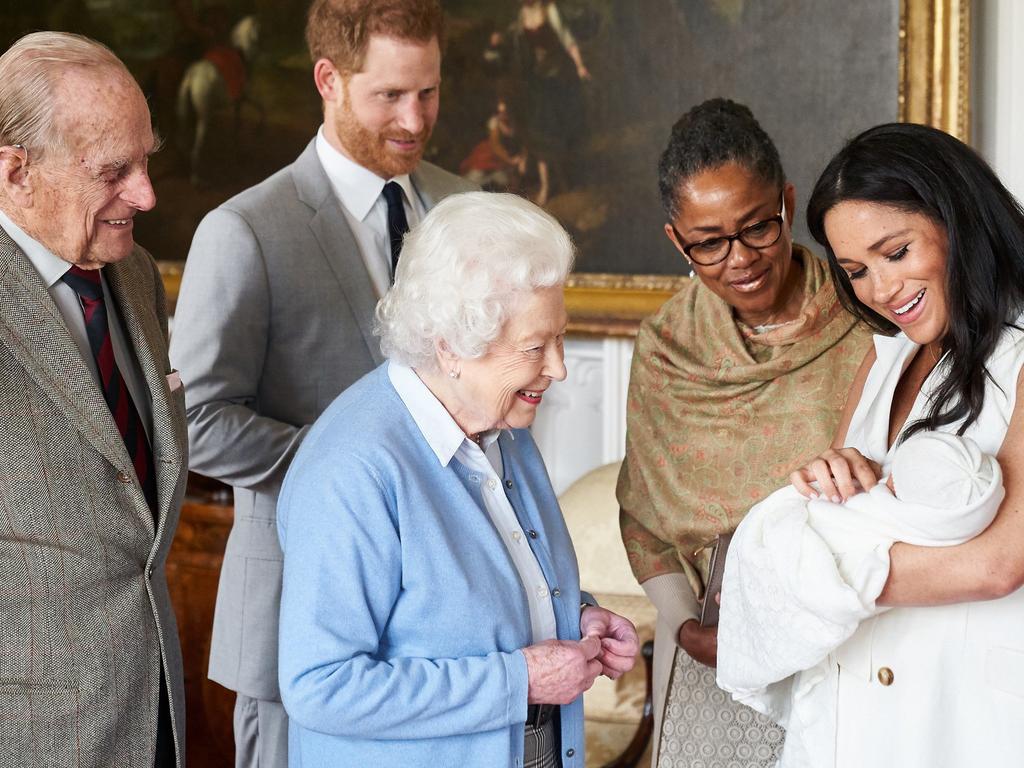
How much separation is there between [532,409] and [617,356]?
239 cm

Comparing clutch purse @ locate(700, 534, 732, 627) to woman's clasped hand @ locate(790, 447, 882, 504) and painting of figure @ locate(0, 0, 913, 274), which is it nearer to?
woman's clasped hand @ locate(790, 447, 882, 504)

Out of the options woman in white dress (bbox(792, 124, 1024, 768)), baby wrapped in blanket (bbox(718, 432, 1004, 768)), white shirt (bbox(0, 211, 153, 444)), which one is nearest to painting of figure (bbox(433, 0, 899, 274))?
woman in white dress (bbox(792, 124, 1024, 768))

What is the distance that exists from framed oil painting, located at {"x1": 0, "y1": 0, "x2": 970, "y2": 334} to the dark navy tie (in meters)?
1.34

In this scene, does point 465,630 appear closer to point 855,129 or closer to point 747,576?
point 747,576

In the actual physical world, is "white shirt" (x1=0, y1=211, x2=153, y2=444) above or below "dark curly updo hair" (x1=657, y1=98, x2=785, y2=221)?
below

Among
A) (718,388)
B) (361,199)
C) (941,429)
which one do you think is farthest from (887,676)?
(361,199)

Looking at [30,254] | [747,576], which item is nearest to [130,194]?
[30,254]

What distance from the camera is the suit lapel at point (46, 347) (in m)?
2.03

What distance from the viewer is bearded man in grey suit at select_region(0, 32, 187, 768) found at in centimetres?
201

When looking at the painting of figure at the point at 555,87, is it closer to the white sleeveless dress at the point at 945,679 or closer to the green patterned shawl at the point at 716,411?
the green patterned shawl at the point at 716,411

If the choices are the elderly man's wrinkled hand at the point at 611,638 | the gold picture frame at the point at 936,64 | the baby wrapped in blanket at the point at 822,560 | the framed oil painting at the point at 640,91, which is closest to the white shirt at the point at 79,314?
the elderly man's wrinkled hand at the point at 611,638

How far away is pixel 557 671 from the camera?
205 cm

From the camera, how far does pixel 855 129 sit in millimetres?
3896

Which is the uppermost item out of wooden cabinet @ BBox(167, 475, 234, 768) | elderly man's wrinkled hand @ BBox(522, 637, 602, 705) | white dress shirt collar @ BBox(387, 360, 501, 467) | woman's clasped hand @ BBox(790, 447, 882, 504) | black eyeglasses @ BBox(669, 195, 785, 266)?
black eyeglasses @ BBox(669, 195, 785, 266)
